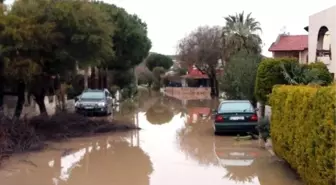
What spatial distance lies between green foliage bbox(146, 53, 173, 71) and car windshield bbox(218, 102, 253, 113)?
77.6 meters

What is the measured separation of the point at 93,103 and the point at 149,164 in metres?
18.5

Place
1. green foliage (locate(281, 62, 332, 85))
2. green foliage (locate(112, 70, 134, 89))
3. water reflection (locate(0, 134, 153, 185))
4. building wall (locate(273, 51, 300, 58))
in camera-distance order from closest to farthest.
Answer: water reflection (locate(0, 134, 153, 185)) → green foliage (locate(281, 62, 332, 85)) → building wall (locate(273, 51, 300, 58)) → green foliage (locate(112, 70, 134, 89))

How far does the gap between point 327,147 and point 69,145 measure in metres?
12.1

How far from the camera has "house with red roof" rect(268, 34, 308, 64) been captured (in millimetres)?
51000

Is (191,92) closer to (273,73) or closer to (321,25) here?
(321,25)

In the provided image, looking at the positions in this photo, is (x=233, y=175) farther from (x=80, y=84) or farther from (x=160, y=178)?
(x=80, y=84)

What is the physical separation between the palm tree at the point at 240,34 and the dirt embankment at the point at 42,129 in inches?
1392

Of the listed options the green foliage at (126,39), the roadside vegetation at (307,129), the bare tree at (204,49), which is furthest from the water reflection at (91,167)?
the bare tree at (204,49)

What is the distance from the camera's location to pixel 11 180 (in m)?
11.5

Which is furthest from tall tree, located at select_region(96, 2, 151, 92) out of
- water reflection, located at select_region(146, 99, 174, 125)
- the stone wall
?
the stone wall

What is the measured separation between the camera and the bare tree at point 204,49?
65.1m

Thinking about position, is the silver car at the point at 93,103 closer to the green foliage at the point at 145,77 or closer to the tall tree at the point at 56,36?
the tall tree at the point at 56,36

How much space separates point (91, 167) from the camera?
1334 cm

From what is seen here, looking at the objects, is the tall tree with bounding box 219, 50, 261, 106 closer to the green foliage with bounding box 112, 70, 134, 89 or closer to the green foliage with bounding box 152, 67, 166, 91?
the green foliage with bounding box 112, 70, 134, 89
